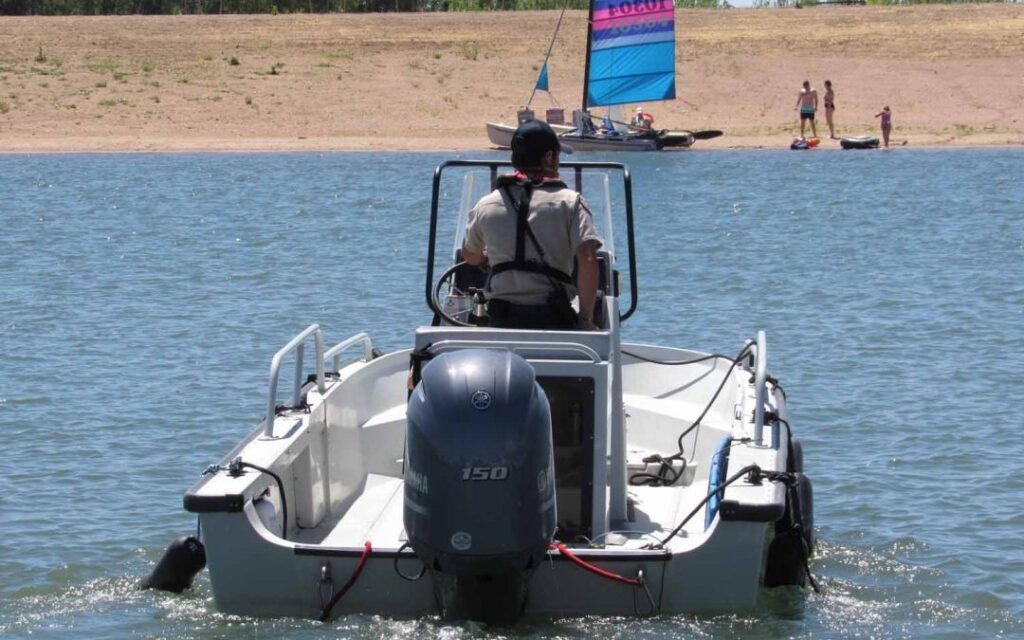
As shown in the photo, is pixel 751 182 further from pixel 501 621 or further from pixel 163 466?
pixel 501 621

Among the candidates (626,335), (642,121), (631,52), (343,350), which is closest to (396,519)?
(343,350)

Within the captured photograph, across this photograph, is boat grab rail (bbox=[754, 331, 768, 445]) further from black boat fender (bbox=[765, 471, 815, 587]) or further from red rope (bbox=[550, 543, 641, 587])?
red rope (bbox=[550, 543, 641, 587])

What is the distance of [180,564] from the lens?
641 cm

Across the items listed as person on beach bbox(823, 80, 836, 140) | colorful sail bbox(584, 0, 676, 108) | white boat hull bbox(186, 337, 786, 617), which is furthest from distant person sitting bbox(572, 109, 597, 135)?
white boat hull bbox(186, 337, 786, 617)

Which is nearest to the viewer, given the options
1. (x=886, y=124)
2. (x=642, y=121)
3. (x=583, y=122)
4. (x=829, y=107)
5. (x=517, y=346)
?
(x=517, y=346)

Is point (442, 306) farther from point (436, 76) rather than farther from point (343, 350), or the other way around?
point (436, 76)

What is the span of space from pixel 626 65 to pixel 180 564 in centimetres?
2985

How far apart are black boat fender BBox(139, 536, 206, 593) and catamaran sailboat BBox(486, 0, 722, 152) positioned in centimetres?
2875

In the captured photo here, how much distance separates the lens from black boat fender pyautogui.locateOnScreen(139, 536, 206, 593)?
638 centimetres

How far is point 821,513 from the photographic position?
8.23 metres

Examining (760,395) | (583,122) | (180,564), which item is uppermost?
(583,122)

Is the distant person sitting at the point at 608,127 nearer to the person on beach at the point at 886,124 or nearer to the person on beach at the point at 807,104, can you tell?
the person on beach at the point at 807,104

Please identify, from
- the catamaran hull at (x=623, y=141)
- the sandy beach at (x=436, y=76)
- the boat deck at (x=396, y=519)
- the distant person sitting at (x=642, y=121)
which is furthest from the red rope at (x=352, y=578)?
the distant person sitting at (x=642, y=121)

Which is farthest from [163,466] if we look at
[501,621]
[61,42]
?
[61,42]
